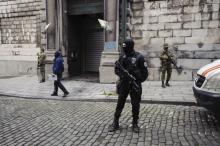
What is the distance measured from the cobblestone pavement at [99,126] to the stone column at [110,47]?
387 cm

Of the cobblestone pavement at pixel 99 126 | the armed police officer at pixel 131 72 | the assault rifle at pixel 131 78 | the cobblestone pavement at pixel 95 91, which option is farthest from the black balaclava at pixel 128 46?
the cobblestone pavement at pixel 95 91

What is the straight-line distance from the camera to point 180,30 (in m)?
11.7

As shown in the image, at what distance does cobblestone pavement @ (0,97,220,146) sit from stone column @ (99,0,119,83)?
3.87 metres

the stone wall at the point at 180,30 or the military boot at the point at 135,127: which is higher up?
the stone wall at the point at 180,30

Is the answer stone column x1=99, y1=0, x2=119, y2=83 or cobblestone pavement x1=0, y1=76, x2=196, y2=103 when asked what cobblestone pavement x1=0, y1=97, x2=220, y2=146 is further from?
stone column x1=99, y1=0, x2=119, y2=83

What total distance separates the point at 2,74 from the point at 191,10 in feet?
38.3

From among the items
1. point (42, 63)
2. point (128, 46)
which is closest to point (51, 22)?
point (42, 63)

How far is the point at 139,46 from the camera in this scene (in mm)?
12555

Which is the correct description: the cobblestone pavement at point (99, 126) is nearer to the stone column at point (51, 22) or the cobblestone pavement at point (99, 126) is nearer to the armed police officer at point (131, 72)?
the armed police officer at point (131, 72)

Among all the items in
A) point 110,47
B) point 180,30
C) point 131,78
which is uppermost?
point 180,30

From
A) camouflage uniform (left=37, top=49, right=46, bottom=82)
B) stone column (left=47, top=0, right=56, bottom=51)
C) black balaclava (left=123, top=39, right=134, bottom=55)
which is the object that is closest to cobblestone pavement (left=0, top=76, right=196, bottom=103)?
camouflage uniform (left=37, top=49, right=46, bottom=82)

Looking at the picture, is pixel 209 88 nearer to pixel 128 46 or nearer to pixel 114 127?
pixel 128 46

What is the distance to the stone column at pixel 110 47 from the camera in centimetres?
1225

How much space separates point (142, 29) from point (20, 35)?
7.96m
